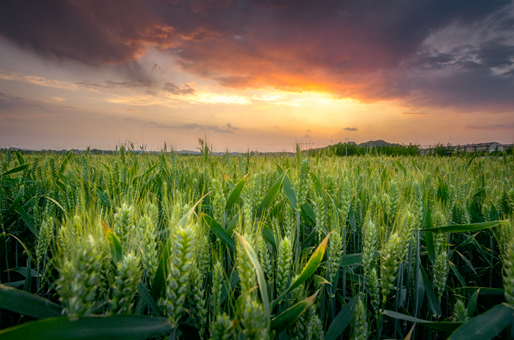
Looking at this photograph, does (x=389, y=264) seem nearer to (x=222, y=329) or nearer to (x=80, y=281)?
(x=222, y=329)

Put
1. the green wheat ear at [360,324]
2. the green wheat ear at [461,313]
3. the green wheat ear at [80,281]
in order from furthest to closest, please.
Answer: the green wheat ear at [461,313], the green wheat ear at [360,324], the green wheat ear at [80,281]

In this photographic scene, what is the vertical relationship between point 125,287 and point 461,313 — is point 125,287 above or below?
above

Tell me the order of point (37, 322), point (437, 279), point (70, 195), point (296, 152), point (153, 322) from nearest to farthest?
1. point (37, 322)
2. point (153, 322)
3. point (437, 279)
4. point (70, 195)
5. point (296, 152)

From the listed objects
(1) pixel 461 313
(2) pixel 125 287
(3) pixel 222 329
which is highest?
(2) pixel 125 287

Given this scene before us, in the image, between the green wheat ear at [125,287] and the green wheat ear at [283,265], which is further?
the green wheat ear at [283,265]

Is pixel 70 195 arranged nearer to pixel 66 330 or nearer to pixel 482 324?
pixel 66 330

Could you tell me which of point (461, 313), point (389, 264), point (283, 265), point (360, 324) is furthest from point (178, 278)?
point (461, 313)

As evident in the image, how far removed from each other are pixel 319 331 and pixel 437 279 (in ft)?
2.91

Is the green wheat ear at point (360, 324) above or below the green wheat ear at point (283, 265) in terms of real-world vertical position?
below

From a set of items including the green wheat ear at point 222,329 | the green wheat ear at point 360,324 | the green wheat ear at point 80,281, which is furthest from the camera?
the green wheat ear at point 360,324

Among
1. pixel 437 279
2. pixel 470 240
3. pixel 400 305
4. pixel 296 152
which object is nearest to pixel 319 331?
pixel 400 305

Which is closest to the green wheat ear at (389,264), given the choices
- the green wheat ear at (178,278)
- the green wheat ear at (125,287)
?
the green wheat ear at (178,278)

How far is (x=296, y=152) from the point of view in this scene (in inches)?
95.7

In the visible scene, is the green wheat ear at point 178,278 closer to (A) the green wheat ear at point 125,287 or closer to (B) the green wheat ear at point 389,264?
(A) the green wheat ear at point 125,287
